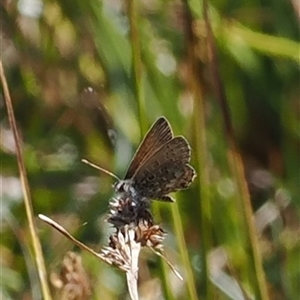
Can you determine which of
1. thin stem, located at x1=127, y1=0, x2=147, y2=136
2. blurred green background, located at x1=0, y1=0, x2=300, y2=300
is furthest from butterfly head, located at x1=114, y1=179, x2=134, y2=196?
blurred green background, located at x1=0, y1=0, x2=300, y2=300

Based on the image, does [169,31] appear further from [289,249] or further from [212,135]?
[289,249]

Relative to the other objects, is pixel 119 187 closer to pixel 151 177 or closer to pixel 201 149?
pixel 151 177

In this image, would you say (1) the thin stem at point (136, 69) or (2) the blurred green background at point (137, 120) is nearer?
(1) the thin stem at point (136, 69)

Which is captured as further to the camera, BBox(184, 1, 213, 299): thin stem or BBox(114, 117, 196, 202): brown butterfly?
BBox(184, 1, 213, 299): thin stem

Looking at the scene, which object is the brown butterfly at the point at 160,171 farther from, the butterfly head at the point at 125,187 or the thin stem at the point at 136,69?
the thin stem at the point at 136,69

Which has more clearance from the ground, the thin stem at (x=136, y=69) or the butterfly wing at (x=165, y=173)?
the thin stem at (x=136, y=69)

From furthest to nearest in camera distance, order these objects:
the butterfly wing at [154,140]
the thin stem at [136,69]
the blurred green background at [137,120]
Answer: the blurred green background at [137,120], the thin stem at [136,69], the butterfly wing at [154,140]

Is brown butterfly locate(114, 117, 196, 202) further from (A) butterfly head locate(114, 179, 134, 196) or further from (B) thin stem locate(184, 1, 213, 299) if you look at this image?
(B) thin stem locate(184, 1, 213, 299)

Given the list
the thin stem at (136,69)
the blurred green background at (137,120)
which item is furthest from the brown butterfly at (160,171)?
the blurred green background at (137,120)

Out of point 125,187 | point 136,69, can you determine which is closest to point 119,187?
point 125,187
